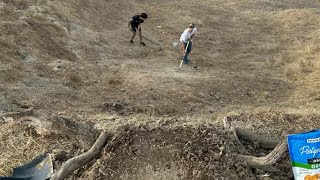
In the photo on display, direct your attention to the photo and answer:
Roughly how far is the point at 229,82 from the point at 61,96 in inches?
160

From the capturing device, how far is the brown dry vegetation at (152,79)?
452 centimetres

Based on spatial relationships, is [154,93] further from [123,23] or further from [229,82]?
[123,23]

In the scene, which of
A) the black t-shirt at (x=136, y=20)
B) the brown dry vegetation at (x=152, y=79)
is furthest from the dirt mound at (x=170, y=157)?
the black t-shirt at (x=136, y=20)

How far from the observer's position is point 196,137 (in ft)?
14.8

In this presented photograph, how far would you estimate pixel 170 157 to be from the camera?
13.9ft

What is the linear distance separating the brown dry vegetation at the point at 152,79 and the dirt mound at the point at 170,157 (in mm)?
14

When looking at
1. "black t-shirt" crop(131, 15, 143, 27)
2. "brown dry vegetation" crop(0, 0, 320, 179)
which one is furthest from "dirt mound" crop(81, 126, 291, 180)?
"black t-shirt" crop(131, 15, 143, 27)

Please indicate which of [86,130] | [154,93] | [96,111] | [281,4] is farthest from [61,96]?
[281,4]

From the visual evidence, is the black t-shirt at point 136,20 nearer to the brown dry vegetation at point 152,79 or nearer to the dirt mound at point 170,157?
the brown dry vegetation at point 152,79

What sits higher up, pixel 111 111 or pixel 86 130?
pixel 86 130

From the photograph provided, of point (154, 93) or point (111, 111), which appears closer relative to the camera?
point (111, 111)

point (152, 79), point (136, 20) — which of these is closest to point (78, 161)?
point (152, 79)

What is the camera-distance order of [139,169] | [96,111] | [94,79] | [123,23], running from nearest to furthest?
[139,169], [96,111], [94,79], [123,23]

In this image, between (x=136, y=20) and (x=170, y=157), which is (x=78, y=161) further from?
(x=136, y=20)
